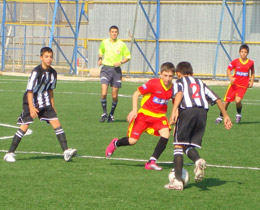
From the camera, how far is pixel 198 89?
838cm

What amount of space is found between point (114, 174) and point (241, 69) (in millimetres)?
8375

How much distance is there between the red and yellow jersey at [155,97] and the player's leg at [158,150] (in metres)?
0.29

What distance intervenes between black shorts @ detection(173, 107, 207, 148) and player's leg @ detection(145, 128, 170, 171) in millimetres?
1197

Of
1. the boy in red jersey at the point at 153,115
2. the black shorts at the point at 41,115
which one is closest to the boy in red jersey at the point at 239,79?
the boy in red jersey at the point at 153,115

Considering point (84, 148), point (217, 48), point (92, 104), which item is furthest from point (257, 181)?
point (217, 48)

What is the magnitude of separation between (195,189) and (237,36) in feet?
92.1

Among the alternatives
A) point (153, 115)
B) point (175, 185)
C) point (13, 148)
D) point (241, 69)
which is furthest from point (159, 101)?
point (241, 69)

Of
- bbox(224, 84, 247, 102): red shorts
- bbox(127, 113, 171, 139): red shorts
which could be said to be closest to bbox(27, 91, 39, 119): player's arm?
bbox(127, 113, 171, 139): red shorts

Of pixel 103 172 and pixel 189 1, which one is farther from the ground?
pixel 189 1

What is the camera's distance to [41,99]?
33.7 feet

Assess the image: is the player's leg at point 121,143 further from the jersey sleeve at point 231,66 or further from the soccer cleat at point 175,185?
the jersey sleeve at point 231,66

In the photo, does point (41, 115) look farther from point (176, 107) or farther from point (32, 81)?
point (176, 107)

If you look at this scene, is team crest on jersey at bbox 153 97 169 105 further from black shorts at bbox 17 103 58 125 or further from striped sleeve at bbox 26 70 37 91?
striped sleeve at bbox 26 70 37 91

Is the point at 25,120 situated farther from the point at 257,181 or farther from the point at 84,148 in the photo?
the point at 257,181
